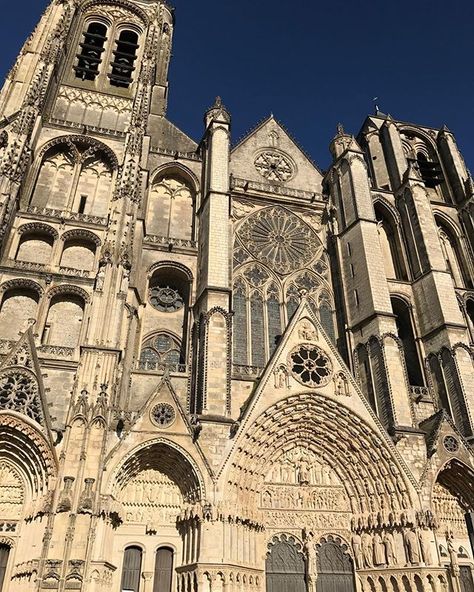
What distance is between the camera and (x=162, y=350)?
641 inches

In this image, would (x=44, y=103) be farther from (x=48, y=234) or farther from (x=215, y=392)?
(x=215, y=392)

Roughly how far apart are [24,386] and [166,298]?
6.11 m

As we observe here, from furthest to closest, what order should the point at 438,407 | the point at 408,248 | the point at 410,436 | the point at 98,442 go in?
the point at 408,248
the point at 438,407
the point at 410,436
the point at 98,442

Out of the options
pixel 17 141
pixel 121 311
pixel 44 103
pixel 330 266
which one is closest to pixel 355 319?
pixel 330 266

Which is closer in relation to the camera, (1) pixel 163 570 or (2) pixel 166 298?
(1) pixel 163 570

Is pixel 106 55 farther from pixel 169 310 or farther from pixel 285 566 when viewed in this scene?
pixel 285 566

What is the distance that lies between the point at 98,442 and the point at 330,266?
11.4 meters

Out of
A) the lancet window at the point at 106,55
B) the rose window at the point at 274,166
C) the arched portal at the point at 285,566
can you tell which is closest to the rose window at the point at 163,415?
the arched portal at the point at 285,566

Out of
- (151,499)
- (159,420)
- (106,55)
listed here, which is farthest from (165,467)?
(106,55)

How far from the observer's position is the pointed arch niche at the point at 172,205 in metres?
18.8

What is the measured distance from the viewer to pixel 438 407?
634 inches

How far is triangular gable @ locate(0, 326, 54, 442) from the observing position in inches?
477

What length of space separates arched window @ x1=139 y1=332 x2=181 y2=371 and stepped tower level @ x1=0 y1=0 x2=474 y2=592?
2.5 inches

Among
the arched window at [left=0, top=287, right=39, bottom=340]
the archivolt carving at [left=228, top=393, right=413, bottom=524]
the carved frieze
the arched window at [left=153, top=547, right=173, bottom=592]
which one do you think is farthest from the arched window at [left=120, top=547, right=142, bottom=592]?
the arched window at [left=0, top=287, right=39, bottom=340]
